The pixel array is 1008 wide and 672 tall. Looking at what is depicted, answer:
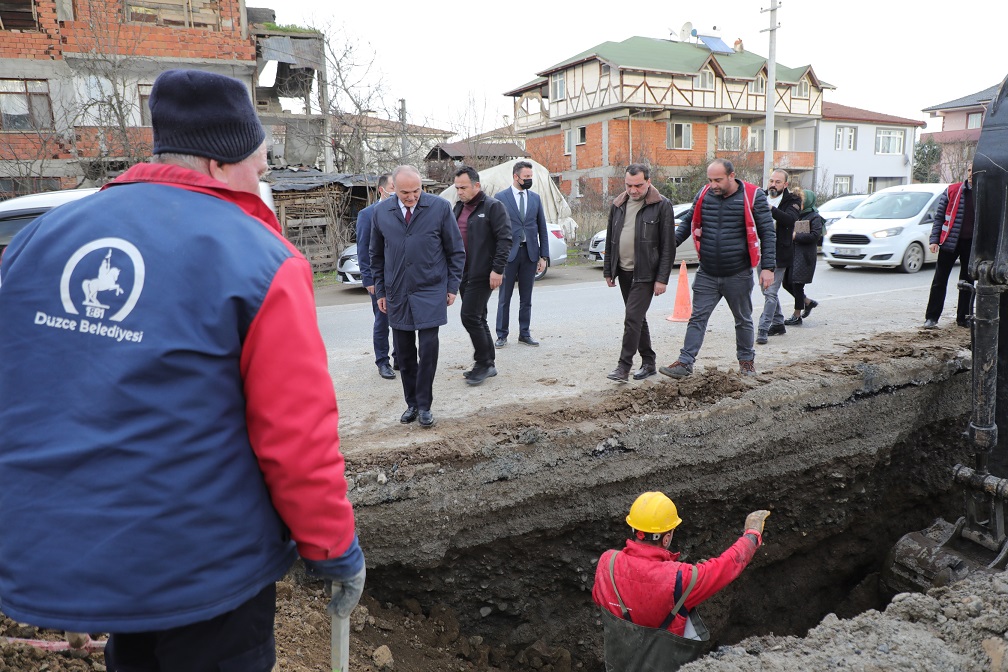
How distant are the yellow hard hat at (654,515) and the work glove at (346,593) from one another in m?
2.17

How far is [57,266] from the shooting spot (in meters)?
1.53

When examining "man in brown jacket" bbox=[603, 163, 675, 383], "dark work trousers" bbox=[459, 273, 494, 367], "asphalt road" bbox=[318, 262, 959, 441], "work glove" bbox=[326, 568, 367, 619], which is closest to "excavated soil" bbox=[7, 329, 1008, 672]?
"asphalt road" bbox=[318, 262, 959, 441]

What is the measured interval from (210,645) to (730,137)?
40.0 metres

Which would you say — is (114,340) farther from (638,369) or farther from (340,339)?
(340,339)

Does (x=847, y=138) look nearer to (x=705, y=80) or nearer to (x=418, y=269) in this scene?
(x=705, y=80)

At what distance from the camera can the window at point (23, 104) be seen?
1919cm

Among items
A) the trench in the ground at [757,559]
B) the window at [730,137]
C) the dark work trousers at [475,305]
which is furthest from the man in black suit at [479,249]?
the window at [730,137]

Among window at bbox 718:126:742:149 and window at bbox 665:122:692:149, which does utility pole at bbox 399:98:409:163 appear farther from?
window at bbox 718:126:742:149

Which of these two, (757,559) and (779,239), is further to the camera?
(779,239)

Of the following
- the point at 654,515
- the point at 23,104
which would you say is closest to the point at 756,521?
the point at 654,515

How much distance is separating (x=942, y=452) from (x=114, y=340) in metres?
7.23

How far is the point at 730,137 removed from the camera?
123 feet

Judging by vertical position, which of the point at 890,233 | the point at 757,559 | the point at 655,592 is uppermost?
the point at 890,233

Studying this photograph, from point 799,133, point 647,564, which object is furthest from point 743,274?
point 799,133
